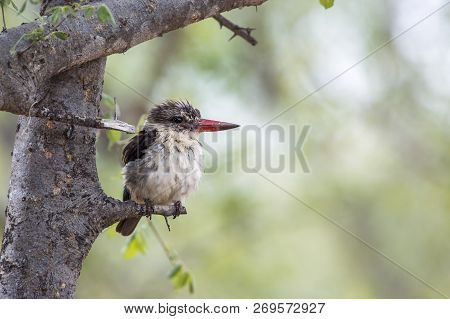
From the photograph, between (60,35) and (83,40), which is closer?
(60,35)

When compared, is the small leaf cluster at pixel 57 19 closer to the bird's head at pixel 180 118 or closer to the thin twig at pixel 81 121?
the thin twig at pixel 81 121

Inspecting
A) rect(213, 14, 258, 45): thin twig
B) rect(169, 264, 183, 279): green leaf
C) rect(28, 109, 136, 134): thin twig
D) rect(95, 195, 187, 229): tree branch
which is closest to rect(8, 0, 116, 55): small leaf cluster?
rect(28, 109, 136, 134): thin twig

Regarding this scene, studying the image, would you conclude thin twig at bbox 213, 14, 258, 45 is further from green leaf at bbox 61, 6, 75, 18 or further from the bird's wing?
green leaf at bbox 61, 6, 75, 18

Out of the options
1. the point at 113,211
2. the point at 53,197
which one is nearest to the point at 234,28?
the point at 113,211

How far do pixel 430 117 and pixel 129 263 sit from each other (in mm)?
A: 3459

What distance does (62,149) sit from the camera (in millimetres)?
2658

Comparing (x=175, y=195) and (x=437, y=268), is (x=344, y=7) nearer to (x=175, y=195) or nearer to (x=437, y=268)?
(x=437, y=268)

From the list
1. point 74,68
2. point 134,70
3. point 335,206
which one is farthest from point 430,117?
point 74,68

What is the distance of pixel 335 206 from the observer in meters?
7.61

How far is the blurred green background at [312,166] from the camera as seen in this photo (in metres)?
7.13

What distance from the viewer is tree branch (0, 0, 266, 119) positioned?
219 centimetres

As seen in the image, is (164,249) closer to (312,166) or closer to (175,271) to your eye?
(175,271)

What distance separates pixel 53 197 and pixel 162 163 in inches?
50.4
